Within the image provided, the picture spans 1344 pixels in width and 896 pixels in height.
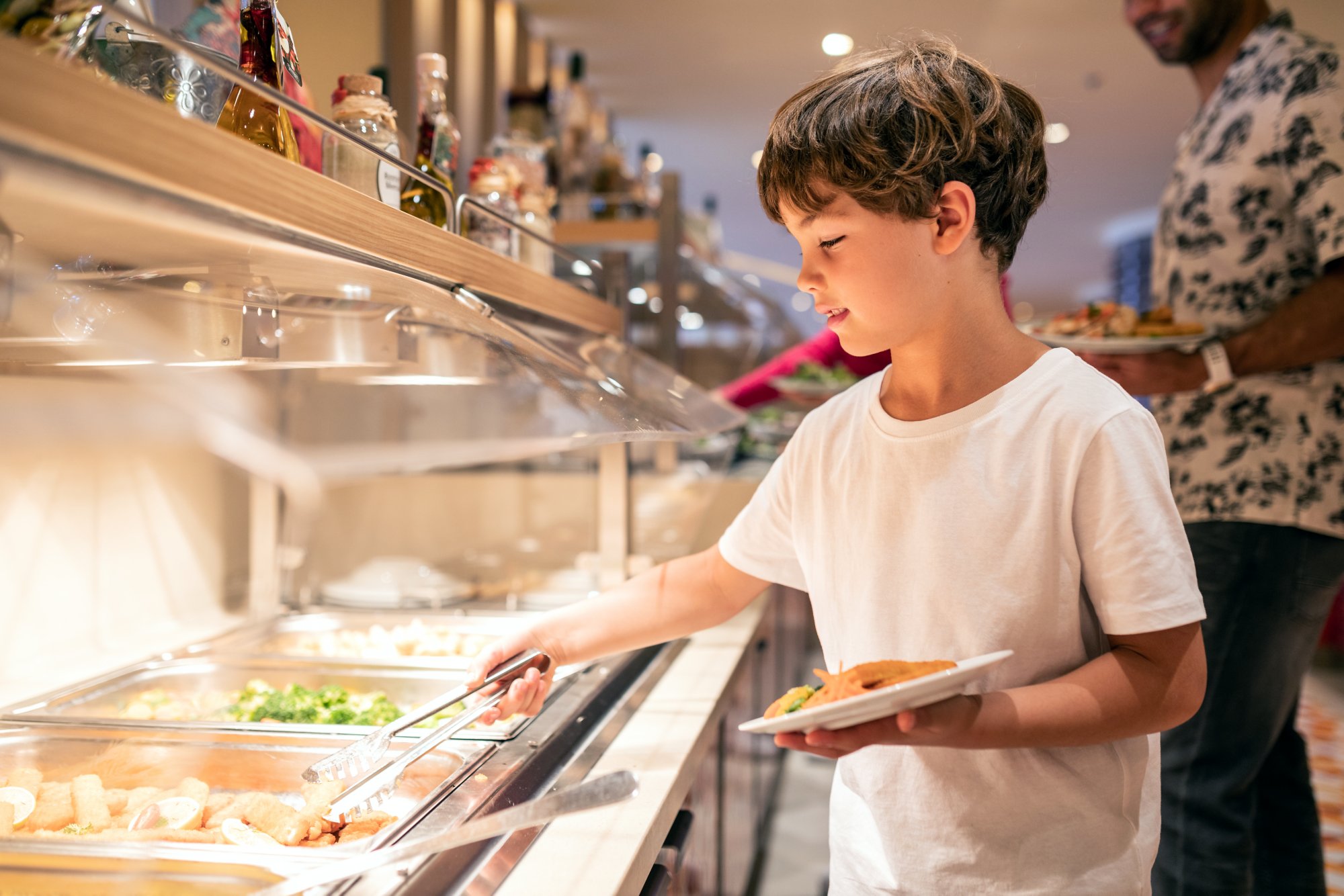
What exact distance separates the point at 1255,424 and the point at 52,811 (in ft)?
5.81

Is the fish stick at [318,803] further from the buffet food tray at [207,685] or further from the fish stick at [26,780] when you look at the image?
the fish stick at [26,780]

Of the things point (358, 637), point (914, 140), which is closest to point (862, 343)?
point (914, 140)

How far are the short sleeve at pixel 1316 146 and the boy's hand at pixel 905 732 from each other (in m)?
1.15

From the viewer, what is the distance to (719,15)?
3.92 m

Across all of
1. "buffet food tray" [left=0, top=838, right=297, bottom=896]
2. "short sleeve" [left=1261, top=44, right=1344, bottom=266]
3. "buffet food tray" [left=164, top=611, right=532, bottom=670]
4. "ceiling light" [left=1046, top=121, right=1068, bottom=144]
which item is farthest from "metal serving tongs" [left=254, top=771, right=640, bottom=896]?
"ceiling light" [left=1046, top=121, right=1068, bottom=144]

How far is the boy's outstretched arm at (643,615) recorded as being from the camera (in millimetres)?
1149

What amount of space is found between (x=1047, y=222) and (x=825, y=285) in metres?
8.13

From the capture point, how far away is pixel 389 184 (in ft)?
3.29

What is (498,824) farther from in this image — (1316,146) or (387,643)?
(1316,146)

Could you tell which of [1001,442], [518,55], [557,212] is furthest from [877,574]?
[518,55]

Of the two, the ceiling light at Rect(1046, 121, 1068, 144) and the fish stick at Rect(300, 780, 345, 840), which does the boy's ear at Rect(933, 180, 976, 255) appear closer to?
the fish stick at Rect(300, 780, 345, 840)

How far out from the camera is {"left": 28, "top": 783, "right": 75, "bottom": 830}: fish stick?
949 mm

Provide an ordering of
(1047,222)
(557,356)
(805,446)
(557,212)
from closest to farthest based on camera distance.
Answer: (805,446) → (557,356) → (557,212) → (1047,222)

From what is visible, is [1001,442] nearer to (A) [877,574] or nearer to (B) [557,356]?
(A) [877,574]
